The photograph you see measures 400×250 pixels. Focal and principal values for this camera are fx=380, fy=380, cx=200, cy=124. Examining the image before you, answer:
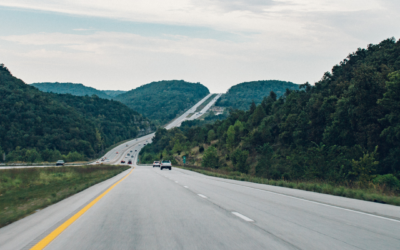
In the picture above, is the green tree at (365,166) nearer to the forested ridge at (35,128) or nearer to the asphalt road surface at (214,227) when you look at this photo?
the asphalt road surface at (214,227)

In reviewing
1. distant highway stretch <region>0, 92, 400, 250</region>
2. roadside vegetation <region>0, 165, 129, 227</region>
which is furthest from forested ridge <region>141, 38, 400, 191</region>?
roadside vegetation <region>0, 165, 129, 227</region>

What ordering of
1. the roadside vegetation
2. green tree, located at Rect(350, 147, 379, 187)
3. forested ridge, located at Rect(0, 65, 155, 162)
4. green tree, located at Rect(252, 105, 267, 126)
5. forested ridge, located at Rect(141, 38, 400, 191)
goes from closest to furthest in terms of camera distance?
1. the roadside vegetation
2. green tree, located at Rect(350, 147, 379, 187)
3. forested ridge, located at Rect(141, 38, 400, 191)
4. green tree, located at Rect(252, 105, 267, 126)
5. forested ridge, located at Rect(0, 65, 155, 162)

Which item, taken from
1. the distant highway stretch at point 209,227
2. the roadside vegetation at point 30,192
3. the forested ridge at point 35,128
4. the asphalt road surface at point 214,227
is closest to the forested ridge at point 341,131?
the distant highway stretch at point 209,227

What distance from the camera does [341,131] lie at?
6238cm

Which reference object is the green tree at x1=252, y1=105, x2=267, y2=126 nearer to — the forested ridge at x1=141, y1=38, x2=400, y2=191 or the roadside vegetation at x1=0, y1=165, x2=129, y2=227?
the forested ridge at x1=141, y1=38, x2=400, y2=191

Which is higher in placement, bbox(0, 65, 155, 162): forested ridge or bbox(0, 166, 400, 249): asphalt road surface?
bbox(0, 65, 155, 162): forested ridge

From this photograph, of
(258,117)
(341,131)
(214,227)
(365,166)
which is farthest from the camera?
(258,117)

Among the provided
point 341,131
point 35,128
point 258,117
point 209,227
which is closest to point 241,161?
point 341,131

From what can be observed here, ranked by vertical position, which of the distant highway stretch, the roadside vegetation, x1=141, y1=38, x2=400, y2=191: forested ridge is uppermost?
x1=141, y1=38, x2=400, y2=191: forested ridge

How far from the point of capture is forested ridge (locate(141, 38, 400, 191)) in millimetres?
47531

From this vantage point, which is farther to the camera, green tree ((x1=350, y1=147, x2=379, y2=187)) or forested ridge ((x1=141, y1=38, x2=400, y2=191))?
forested ridge ((x1=141, y1=38, x2=400, y2=191))

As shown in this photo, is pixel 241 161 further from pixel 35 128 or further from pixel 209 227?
pixel 35 128

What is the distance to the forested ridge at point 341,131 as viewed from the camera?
47.5 meters

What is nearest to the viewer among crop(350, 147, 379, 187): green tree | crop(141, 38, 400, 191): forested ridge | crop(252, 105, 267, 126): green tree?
crop(350, 147, 379, 187): green tree
